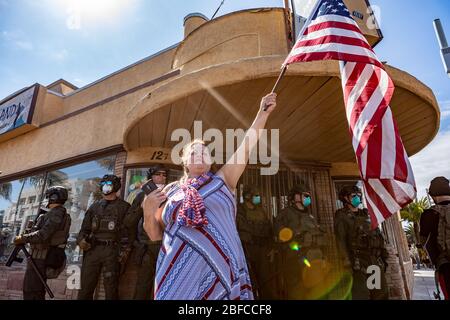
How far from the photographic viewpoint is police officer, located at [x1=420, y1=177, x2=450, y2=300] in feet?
10.8

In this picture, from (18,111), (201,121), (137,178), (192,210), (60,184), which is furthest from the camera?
(18,111)

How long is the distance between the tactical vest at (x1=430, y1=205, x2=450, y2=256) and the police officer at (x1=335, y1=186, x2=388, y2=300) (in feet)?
3.35

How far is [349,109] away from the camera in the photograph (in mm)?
2480

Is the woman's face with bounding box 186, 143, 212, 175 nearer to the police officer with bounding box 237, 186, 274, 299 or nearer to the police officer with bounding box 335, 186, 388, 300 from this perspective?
the police officer with bounding box 237, 186, 274, 299

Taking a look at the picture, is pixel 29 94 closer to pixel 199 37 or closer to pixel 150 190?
pixel 199 37

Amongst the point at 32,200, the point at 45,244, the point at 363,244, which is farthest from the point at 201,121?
the point at 32,200

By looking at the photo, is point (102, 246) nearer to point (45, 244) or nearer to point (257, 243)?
point (45, 244)

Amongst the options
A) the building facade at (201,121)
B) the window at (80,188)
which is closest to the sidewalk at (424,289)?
the building facade at (201,121)

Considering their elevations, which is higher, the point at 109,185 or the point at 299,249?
the point at 109,185

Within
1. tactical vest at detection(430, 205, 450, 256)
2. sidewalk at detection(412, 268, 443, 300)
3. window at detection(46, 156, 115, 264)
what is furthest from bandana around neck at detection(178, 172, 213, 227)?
sidewalk at detection(412, 268, 443, 300)

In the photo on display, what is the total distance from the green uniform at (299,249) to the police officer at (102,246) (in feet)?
9.08

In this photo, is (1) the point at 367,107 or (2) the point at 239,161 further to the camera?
(1) the point at 367,107

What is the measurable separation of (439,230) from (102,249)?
4.67 meters

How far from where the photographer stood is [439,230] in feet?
11.2
